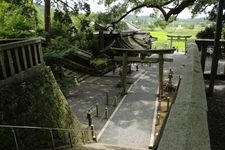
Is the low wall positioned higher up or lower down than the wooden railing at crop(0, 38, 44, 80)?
higher up

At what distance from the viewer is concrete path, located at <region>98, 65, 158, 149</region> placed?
10.8 metres

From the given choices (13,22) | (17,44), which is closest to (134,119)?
(13,22)

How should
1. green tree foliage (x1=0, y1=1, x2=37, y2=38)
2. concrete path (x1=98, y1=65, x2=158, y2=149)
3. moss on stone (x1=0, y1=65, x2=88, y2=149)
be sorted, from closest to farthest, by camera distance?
1. moss on stone (x1=0, y1=65, x2=88, y2=149)
2. concrete path (x1=98, y1=65, x2=158, y2=149)
3. green tree foliage (x1=0, y1=1, x2=37, y2=38)

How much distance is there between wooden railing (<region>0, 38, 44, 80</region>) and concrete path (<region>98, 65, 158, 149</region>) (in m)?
4.66

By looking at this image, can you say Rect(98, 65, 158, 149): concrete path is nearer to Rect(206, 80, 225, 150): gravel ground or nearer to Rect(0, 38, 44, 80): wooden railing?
Rect(0, 38, 44, 80): wooden railing

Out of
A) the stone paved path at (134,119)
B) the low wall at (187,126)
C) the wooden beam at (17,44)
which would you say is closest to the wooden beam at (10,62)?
the wooden beam at (17,44)

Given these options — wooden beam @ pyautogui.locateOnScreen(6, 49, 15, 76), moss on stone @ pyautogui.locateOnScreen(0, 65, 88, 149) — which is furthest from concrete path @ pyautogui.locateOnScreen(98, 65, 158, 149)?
wooden beam @ pyautogui.locateOnScreen(6, 49, 15, 76)

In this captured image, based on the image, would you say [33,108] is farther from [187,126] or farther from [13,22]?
[13,22]

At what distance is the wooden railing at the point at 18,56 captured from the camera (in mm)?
6004

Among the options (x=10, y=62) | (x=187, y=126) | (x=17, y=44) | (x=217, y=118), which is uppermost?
(x=187, y=126)

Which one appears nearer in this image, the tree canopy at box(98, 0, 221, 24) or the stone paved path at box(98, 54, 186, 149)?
the stone paved path at box(98, 54, 186, 149)

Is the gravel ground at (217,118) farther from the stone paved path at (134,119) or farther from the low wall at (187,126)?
the stone paved path at (134,119)

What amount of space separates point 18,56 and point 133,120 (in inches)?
300

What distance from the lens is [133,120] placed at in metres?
13.1
